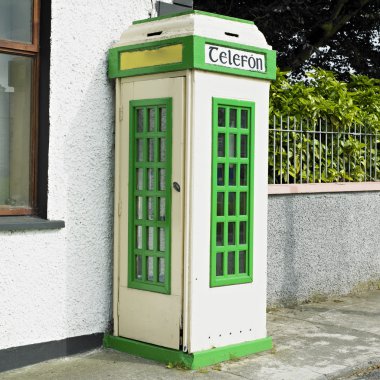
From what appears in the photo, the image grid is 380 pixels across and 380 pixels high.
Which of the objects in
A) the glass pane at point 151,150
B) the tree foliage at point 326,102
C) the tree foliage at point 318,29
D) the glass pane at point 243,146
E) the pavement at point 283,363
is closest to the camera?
the pavement at point 283,363

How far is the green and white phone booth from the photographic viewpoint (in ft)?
19.4

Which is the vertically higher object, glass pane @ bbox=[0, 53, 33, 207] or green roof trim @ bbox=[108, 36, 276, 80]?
green roof trim @ bbox=[108, 36, 276, 80]

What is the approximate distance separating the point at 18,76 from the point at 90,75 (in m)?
0.58

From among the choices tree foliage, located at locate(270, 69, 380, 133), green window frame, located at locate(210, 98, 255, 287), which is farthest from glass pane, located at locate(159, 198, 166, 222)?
tree foliage, located at locate(270, 69, 380, 133)

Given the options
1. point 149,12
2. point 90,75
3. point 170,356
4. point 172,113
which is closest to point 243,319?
A: point 170,356

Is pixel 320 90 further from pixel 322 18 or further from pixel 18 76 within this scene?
pixel 322 18

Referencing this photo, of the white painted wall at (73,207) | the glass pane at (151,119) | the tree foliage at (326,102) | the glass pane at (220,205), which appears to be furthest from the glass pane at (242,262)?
the tree foliage at (326,102)

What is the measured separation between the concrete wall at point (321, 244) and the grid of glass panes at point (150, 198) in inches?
94.1

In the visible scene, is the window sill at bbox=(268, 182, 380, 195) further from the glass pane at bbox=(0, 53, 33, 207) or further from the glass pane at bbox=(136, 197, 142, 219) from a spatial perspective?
the glass pane at bbox=(0, 53, 33, 207)

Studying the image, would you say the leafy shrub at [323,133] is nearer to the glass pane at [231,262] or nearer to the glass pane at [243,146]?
the glass pane at [243,146]

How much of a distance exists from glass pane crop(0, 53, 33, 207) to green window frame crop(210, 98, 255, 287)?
1.49 metres

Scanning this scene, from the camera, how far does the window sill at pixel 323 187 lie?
334 inches

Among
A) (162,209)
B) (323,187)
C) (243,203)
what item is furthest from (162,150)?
(323,187)

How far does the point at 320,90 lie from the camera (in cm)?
957
